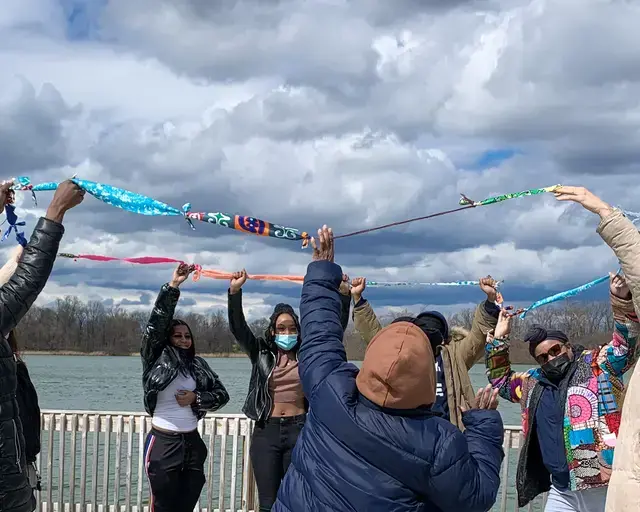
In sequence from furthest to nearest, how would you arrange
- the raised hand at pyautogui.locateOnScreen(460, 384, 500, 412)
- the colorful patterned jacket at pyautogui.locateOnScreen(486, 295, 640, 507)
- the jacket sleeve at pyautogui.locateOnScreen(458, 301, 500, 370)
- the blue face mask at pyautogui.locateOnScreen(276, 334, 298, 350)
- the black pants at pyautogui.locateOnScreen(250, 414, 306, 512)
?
the blue face mask at pyautogui.locateOnScreen(276, 334, 298, 350) → the black pants at pyautogui.locateOnScreen(250, 414, 306, 512) → the jacket sleeve at pyautogui.locateOnScreen(458, 301, 500, 370) → the colorful patterned jacket at pyautogui.locateOnScreen(486, 295, 640, 507) → the raised hand at pyautogui.locateOnScreen(460, 384, 500, 412)

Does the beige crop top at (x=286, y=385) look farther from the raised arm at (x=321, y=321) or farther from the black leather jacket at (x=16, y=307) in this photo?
the raised arm at (x=321, y=321)

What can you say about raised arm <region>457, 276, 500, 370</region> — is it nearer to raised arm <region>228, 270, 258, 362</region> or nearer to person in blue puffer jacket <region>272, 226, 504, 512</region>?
raised arm <region>228, 270, 258, 362</region>

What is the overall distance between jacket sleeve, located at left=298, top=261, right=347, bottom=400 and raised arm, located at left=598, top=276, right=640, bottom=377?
1591 mm

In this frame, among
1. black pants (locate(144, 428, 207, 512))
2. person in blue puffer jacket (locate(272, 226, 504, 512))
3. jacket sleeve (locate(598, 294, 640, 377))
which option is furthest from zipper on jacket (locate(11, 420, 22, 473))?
jacket sleeve (locate(598, 294, 640, 377))

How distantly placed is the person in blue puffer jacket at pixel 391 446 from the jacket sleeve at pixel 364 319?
2405mm

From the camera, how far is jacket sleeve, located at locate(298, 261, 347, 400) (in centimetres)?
275

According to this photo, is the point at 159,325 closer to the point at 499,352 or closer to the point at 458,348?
the point at 458,348

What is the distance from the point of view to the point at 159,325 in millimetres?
5496

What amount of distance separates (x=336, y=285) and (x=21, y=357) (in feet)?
9.13

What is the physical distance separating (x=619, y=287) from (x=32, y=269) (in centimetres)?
268

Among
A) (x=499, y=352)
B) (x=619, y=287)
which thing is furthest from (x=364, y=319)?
(x=619, y=287)

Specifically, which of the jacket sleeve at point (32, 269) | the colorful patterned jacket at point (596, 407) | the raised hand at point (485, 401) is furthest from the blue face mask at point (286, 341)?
the raised hand at point (485, 401)

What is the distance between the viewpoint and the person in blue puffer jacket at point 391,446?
2.41 m

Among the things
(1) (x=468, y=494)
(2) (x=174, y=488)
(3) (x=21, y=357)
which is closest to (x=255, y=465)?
(2) (x=174, y=488)
